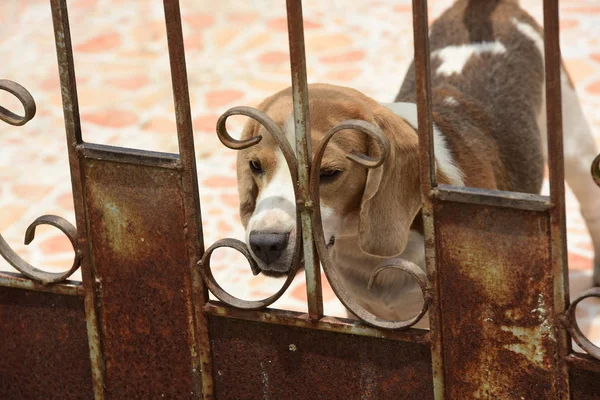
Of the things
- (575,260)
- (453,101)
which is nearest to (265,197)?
(453,101)

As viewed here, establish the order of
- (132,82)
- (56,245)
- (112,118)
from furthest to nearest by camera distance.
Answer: (132,82)
(112,118)
(56,245)

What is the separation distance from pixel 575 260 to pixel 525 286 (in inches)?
122

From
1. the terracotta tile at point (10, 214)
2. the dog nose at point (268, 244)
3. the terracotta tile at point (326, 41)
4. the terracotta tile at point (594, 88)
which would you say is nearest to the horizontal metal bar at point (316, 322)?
the dog nose at point (268, 244)

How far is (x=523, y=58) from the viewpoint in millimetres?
4582

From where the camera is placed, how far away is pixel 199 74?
26.0 feet

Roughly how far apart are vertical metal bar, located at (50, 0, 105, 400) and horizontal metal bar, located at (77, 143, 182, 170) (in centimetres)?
4

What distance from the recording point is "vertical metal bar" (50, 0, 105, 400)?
261 centimetres

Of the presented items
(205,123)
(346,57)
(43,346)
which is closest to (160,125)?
(205,123)

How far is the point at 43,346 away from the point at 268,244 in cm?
79

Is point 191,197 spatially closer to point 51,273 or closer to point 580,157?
point 51,273

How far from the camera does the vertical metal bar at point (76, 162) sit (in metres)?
2.61

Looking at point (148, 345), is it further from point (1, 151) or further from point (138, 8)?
point (138, 8)

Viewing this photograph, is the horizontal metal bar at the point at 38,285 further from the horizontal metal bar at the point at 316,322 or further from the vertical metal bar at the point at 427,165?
the vertical metal bar at the point at 427,165

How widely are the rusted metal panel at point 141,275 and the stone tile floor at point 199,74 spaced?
211 centimetres
